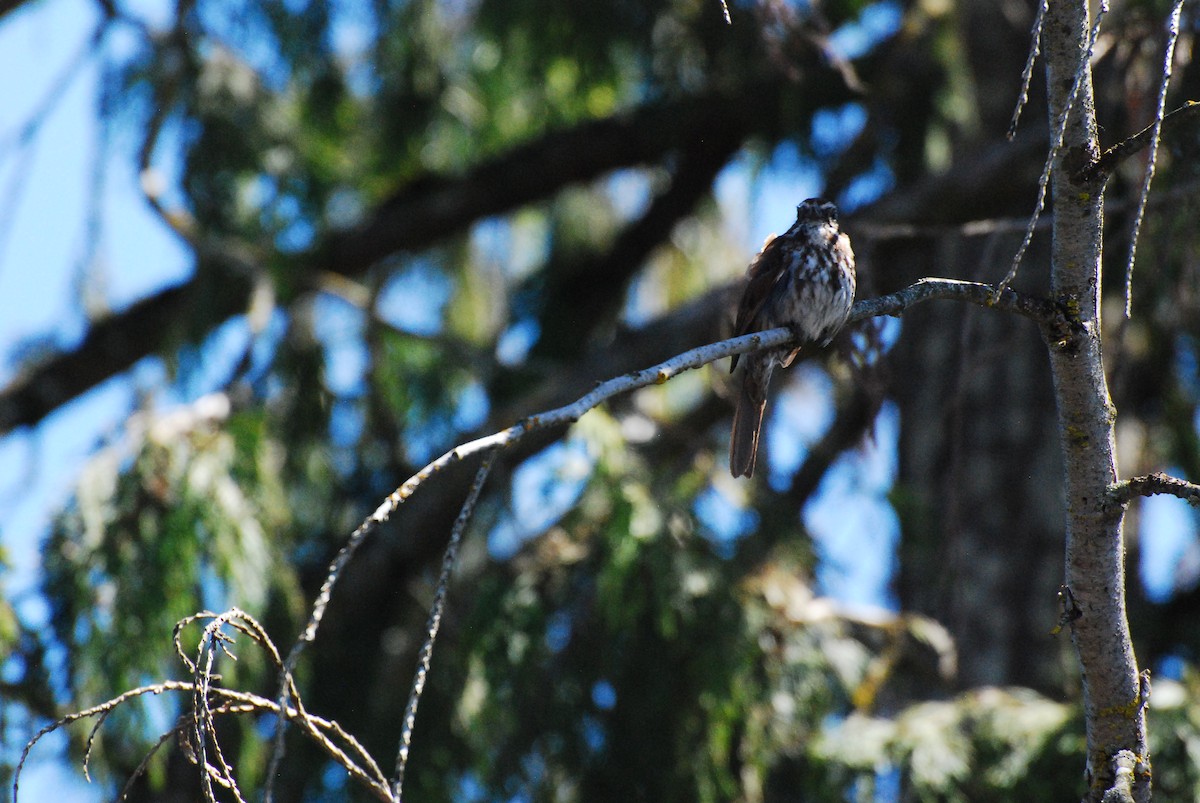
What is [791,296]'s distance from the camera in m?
3.93

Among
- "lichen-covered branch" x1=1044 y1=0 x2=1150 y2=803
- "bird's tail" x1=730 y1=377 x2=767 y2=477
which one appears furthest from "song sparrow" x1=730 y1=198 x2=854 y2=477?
"lichen-covered branch" x1=1044 y1=0 x2=1150 y2=803

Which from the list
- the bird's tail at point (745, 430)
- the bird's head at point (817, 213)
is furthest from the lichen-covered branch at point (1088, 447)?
the bird's head at point (817, 213)

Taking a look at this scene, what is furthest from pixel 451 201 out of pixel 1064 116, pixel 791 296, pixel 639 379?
pixel 1064 116

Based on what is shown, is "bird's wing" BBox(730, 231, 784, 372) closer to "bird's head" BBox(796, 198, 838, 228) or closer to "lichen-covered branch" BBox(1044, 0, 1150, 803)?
"bird's head" BBox(796, 198, 838, 228)

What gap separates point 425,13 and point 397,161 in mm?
914

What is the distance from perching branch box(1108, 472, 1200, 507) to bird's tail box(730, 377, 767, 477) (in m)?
1.78

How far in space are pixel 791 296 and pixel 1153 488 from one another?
1.89 metres

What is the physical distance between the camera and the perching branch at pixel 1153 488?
2021mm

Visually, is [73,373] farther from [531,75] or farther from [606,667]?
[606,667]

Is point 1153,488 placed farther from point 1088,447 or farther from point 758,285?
point 758,285

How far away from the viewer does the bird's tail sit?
4.06 metres

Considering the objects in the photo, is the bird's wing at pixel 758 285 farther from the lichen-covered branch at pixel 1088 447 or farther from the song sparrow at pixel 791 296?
the lichen-covered branch at pixel 1088 447

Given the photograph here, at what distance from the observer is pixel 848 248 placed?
4.11 m

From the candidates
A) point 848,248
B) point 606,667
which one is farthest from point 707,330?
point 606,667
